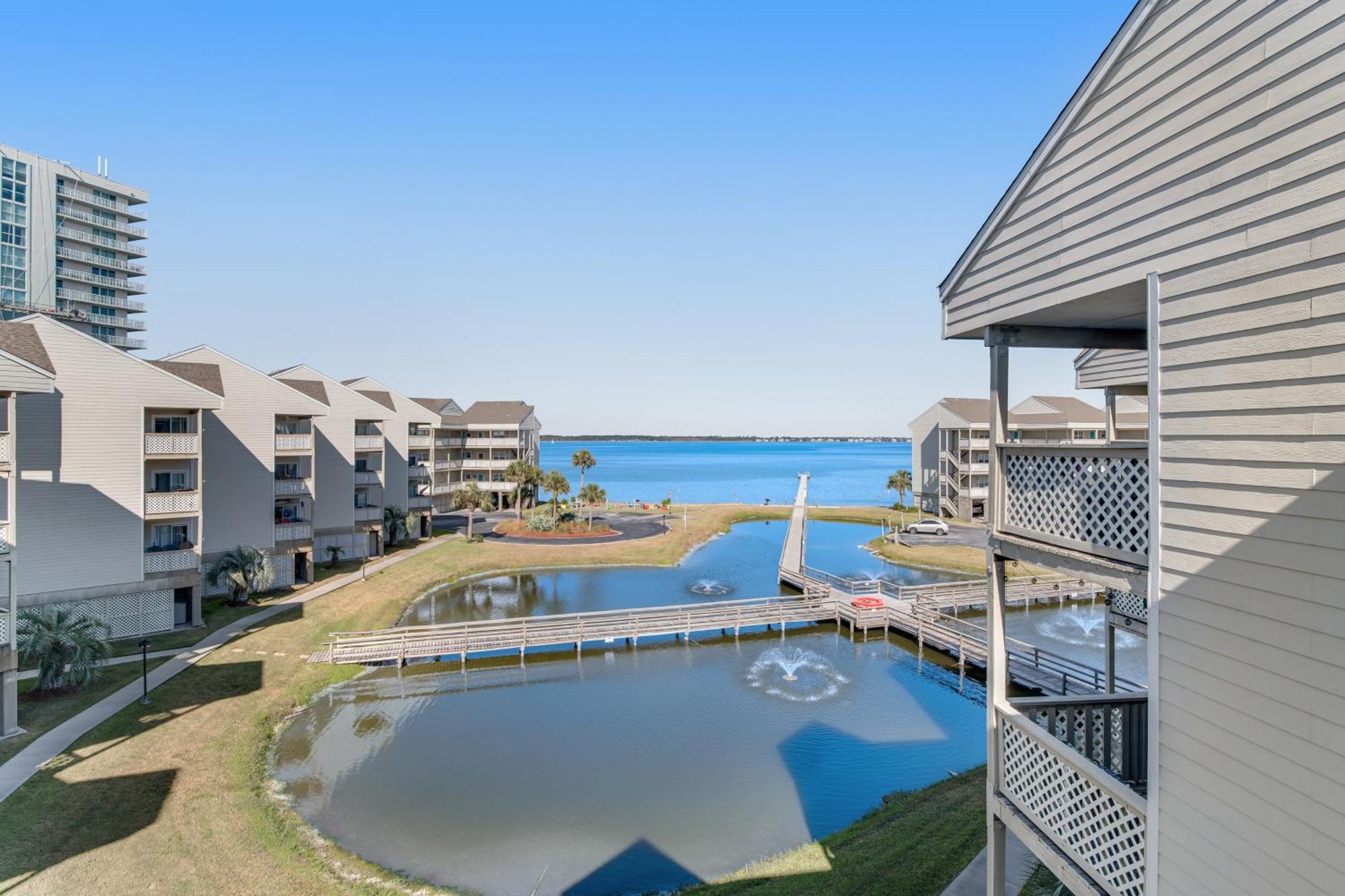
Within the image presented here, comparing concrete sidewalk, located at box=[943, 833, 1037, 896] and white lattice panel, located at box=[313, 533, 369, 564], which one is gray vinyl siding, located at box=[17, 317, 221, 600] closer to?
white lattice panel, located at box=[313, 533, 369, 564]

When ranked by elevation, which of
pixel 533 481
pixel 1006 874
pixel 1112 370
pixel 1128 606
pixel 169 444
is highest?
pixel 1112 370

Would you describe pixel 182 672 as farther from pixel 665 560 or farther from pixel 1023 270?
pixel 665 560

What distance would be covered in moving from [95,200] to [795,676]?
285ft

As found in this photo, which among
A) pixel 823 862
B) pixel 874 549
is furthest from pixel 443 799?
pixel 874 549

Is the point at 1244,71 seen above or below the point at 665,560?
above

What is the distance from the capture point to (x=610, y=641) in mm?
29109

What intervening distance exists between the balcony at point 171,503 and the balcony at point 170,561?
143 cm

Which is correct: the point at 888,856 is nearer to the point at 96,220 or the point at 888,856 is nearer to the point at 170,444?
the point at 170,444

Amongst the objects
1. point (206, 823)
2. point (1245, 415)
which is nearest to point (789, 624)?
point (206, 823)

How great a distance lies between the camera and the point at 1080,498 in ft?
23.3

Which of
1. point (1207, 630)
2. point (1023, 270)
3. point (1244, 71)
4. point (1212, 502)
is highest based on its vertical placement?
point (1244, 71)

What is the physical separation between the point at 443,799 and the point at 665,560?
29.9m

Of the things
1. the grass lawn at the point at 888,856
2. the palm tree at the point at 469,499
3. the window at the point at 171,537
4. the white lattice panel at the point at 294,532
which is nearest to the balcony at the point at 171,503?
the window at the point at 171,537

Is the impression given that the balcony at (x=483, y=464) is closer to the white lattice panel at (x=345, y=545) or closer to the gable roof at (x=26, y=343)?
the white lattice panel at (x=345, y=545)
